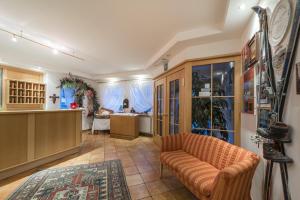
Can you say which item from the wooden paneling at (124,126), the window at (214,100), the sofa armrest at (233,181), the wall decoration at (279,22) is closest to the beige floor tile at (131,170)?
the window at (214,100)

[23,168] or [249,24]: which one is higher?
[249,24]

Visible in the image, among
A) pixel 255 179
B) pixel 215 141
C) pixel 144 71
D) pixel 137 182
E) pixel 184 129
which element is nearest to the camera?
pixel 255 179

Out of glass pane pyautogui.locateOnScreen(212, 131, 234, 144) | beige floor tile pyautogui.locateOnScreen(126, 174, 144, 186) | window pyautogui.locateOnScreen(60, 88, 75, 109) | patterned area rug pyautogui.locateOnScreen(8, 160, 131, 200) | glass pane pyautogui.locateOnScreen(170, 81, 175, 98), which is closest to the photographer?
patterned area rug pyautogui.locateOnScreen(8, 160, 131, 200)

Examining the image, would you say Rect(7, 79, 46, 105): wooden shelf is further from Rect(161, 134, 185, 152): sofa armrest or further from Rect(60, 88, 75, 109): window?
Rect(161, 134, 185, 152): sofa armrest

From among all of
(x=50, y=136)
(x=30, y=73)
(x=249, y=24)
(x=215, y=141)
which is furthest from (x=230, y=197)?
(x=30, y=73)

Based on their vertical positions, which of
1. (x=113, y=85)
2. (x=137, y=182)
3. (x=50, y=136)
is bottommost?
(x=137, y=182)

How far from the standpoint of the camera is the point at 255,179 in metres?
1.72

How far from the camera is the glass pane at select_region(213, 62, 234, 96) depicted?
251 centimetres

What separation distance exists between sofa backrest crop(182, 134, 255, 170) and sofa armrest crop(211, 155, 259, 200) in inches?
6.9

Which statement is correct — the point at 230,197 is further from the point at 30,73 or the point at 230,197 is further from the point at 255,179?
the point at 30,73

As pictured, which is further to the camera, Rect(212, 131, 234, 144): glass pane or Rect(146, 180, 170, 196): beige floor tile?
Rect(212, 131, 234, 144): glass pane

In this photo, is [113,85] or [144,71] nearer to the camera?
[144,71]

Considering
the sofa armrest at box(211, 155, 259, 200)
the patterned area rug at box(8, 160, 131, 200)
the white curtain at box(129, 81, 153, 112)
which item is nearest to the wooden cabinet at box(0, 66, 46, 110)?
the patterned area rug at box(8, 160, 131, 200)

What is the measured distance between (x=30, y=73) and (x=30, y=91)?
0.66 metres
